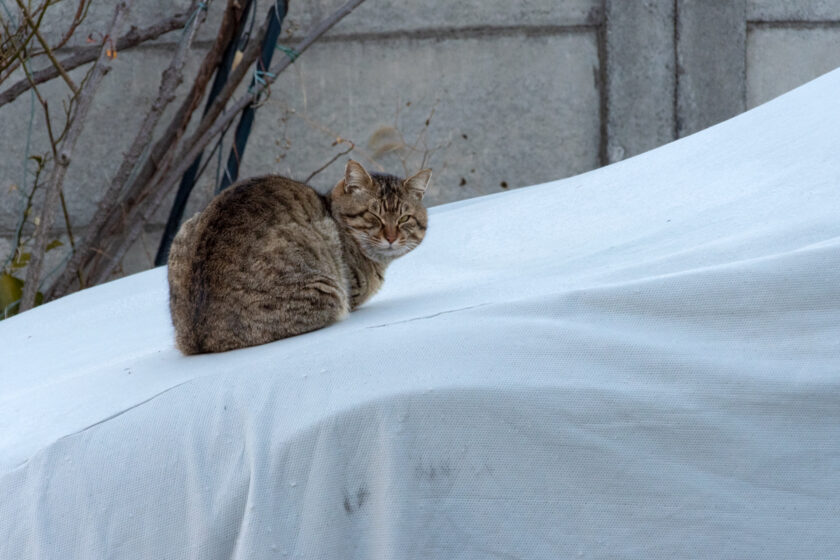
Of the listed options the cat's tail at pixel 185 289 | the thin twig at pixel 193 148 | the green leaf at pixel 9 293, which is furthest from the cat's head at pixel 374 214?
the green leaf at pixel 9 293

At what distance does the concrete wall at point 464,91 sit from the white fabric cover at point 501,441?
2.95 metres

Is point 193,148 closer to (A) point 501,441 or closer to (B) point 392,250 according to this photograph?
(B) point 392,250

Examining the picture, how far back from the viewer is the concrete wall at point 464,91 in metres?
4.05

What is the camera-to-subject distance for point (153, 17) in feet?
13.3

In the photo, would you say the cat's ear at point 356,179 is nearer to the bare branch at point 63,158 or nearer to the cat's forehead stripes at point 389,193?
the cat's forehead stripes at point 389,193

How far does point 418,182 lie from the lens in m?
2.27

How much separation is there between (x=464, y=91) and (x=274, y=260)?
2.49 metres

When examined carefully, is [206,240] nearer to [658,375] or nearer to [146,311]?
[146,311]

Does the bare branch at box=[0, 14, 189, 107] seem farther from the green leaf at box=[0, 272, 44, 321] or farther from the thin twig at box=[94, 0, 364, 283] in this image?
the green leaf at box=[0, 272, 44, 321]

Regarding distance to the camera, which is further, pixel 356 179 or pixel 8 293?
pixel 8 293

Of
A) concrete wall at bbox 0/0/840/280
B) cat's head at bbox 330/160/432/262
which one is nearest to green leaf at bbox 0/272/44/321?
concrete wall at bbox 0/0/840/280

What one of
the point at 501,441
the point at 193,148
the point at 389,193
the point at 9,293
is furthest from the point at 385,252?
the point at 9,293

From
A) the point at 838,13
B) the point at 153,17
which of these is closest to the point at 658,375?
the point at 153,17

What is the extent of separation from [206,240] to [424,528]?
98 centimetres
